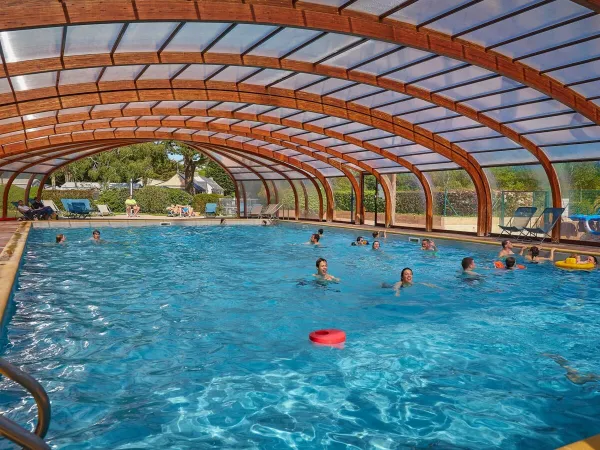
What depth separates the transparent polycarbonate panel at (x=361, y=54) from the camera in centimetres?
1133

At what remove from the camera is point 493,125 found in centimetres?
1605

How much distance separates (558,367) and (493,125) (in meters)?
11.1

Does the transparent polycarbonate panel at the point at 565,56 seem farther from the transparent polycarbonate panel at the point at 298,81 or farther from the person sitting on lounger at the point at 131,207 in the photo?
the person sitting on lounger at the point at 131,207

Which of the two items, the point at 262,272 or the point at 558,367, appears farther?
the point at 262,272

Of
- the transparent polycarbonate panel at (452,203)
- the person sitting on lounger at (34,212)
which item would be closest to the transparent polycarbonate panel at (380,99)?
the transparent polycarbonate panel at (452,203)

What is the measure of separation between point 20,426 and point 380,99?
607 inches

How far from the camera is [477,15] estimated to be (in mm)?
9445

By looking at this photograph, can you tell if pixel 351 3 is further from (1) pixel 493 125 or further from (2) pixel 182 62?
(1) pixel 493 125

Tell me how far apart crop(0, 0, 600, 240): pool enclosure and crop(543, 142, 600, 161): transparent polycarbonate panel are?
0.05 metres

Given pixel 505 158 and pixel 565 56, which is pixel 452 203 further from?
pixel 565 56

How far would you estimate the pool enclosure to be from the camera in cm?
928

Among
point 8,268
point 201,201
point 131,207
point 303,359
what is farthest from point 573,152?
point 131,207

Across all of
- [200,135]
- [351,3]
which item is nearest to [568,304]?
[351,3]

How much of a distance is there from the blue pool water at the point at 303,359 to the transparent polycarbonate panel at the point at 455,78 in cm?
511
